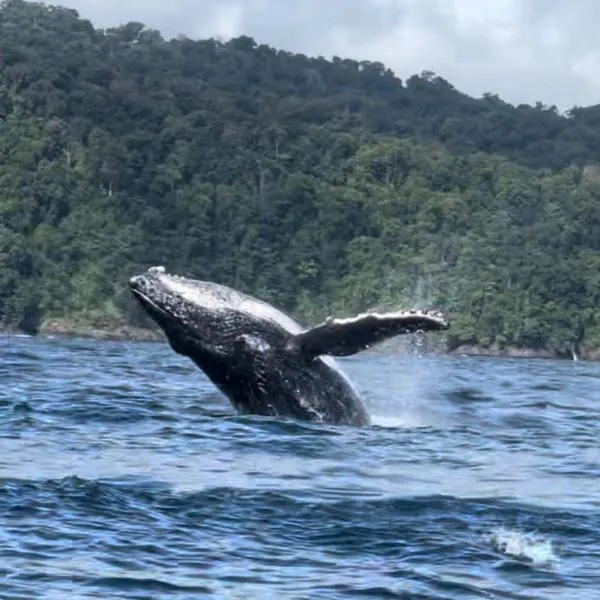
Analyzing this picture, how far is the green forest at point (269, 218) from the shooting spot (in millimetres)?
134875

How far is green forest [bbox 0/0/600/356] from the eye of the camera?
134875 millimetres

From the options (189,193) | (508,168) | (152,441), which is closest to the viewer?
(152,441)

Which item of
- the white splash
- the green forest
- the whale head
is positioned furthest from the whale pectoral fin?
the green forest

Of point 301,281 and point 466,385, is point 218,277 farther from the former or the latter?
point 466,385

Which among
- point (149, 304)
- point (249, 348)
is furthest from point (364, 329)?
point (149, 304)

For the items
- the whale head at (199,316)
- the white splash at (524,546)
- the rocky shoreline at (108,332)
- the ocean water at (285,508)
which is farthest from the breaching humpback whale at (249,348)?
A: the rocky shoreline at (108,332)

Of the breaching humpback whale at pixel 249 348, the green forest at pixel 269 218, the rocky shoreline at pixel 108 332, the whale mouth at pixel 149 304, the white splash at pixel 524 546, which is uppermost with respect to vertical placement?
the green forest at pixel 269 218

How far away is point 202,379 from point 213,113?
5429 inches

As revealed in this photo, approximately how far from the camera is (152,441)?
59.2 ft

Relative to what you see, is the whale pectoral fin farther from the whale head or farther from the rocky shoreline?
the rocky shoreline

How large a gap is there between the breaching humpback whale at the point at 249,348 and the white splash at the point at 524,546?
228 inches

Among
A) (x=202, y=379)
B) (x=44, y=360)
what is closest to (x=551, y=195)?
(x=44, y=360)

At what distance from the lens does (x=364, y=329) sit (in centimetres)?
1784

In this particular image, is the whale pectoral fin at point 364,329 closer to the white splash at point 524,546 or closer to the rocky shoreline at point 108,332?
the white splash at point 524,546
